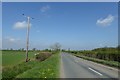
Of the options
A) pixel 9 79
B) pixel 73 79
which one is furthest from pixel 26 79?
pixel 9 79

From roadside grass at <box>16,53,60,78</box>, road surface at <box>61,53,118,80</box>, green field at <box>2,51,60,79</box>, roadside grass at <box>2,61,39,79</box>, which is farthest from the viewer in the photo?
roadside grass at <box>2,61,39,79</box>

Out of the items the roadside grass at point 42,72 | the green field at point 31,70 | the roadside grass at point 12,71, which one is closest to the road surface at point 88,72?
the roadside grass at point 42,72

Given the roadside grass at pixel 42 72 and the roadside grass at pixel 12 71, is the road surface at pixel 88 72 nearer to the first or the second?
the roadside grass at pixel 42 72

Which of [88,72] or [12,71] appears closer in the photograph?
[88,72]

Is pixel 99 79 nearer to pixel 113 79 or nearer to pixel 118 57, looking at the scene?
pixel 113 79

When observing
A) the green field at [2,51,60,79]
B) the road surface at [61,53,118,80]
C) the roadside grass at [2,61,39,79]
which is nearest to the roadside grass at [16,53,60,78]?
the green field at [2,51,60,79]

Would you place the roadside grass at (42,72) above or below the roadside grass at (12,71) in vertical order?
above

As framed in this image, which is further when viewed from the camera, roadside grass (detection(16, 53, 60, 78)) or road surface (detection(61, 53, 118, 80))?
road surface (detection(61, 53, 118, 80))

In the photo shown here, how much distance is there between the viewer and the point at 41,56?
5028 cm

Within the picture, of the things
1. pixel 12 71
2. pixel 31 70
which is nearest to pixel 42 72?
pixel 31 70

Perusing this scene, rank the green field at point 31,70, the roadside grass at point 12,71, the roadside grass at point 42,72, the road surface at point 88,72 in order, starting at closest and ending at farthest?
the roadside grass at point 42,72, the green field at point 31,70, the road surface at point 88,72, the roadside grass at point 12,71

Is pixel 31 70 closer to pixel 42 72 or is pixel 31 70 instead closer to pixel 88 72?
pixel 42 72

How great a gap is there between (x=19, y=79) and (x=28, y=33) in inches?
931

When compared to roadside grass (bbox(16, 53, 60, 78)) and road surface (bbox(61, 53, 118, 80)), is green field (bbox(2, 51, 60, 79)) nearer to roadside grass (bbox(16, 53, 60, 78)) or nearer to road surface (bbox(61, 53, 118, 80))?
roadside grass (bbox(16, 53, 60, 78))
